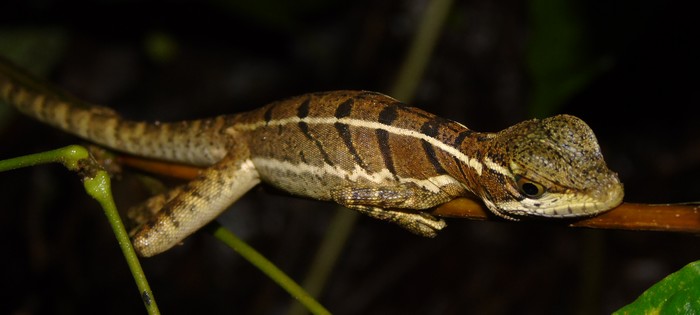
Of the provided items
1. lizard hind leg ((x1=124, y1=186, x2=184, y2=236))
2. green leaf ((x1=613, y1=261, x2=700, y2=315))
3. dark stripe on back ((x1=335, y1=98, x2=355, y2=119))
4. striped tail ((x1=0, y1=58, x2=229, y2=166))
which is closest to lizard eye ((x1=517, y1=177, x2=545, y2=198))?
green leaf ((x1=613, y1=261, x2=700, y2=315))

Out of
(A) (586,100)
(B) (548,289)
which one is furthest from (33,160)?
(A) (586,100)

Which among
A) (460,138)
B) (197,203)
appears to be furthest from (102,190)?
(460,138)

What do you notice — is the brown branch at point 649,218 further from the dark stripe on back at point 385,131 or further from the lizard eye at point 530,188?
the dark stripe on back at point 385,131

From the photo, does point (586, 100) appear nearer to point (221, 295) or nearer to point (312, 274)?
point (312, 274)

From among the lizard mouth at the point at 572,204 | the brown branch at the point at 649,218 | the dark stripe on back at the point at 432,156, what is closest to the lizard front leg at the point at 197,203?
the dark stripe on back at the point at 432,156

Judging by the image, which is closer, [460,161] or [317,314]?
[317,314]

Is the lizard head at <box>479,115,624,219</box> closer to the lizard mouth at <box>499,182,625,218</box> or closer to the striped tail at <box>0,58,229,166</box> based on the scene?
the lizard mouth at <box>499,182,625,218</box>

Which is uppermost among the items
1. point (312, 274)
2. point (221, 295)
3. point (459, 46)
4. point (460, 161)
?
point (460, 161)
